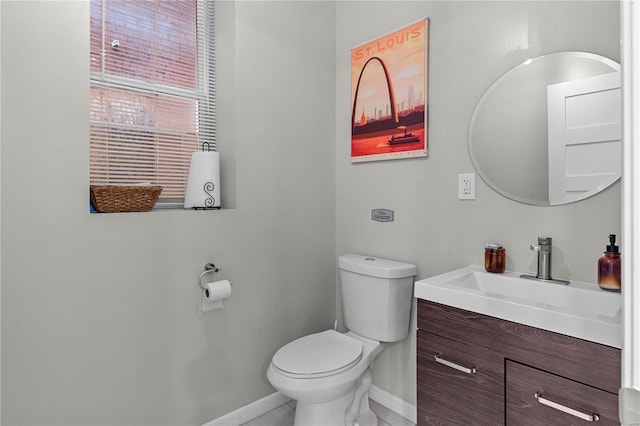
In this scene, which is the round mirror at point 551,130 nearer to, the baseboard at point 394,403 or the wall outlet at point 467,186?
the wall outlet at point 467,186

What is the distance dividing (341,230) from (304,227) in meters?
0.26

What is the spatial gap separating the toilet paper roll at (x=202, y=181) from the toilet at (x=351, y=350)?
2.55 feet

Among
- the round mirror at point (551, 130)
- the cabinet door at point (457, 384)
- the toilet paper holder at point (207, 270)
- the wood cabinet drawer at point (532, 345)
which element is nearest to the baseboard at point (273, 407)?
the cabinet door at point (457, 384)

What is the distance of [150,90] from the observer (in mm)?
1847

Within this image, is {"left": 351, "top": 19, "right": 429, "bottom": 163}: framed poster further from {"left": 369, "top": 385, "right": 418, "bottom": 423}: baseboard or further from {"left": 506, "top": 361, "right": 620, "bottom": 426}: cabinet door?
{"left": 369, "top": 385, "right": 418, "bottom": 423}: baseboard

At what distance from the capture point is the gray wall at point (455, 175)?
1.36 m

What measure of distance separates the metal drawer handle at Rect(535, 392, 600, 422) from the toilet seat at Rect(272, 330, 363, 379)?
30.0 inches

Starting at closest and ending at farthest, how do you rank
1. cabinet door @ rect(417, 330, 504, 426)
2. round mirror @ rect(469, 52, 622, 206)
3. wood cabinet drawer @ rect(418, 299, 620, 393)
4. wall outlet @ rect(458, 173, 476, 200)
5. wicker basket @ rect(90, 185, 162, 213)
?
wood cabinet drawer @ rect(418, 299, 620, 393) < cabinet door @ rect(417, 330, 504, 426) < round mirror @ rect(469, 52, 622, 206) < wicker basket @ rect(90, 185, 162, 213) < wall outlet @ rect(458, 173, 476, 200)

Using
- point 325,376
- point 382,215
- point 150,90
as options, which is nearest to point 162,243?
point 150,90

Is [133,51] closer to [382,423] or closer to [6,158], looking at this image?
[6,158]

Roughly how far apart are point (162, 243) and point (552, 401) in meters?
1.55

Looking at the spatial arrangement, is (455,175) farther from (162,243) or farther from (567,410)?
(162,243)

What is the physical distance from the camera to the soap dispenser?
121cm

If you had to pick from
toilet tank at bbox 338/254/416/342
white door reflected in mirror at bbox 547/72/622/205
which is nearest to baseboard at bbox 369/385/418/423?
toilet tank at bbox 338/254/416/342
